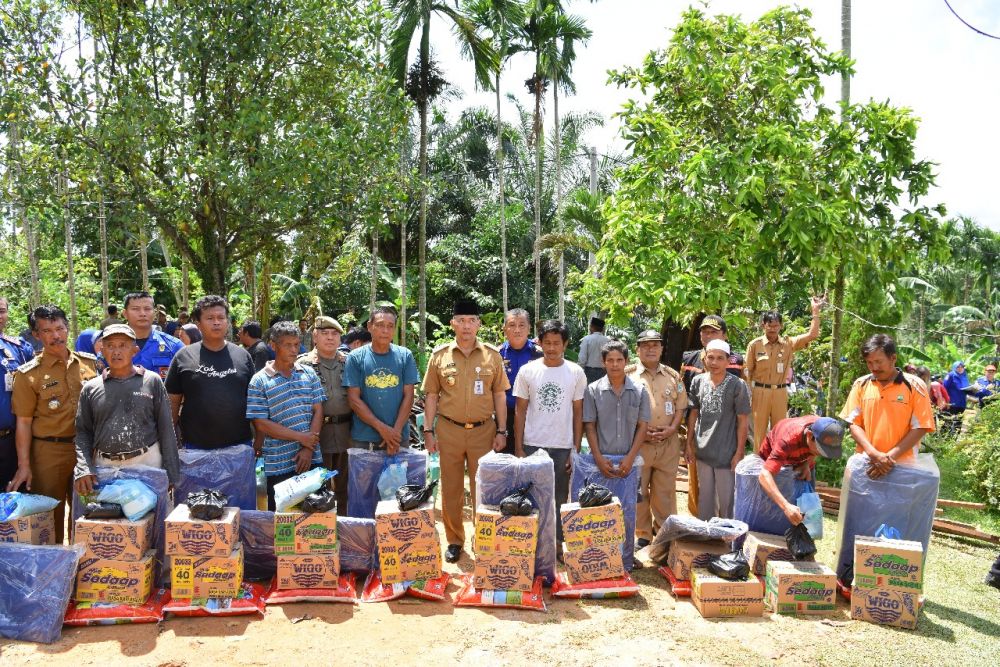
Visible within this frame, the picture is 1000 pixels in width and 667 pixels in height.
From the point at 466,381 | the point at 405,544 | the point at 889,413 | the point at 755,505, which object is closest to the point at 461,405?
the point at 466,381

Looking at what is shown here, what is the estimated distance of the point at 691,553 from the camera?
458cm

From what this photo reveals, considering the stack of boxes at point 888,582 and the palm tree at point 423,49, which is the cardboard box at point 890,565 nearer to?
the stack of boxes at point 888,582

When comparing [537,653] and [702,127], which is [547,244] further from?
[537,653]

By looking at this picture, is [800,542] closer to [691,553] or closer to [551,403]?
[691,553]

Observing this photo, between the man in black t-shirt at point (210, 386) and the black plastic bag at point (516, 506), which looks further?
the man in black t-shirt at point (210, 386)

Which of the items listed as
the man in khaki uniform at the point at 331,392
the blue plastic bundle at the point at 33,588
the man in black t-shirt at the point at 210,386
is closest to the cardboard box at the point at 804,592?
the man in khaki uniform at the point at 331,392

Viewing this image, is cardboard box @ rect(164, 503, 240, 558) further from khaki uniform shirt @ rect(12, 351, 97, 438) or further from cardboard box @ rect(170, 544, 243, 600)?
khaki uniform shirt @ rect(12, 351, 97, 438)

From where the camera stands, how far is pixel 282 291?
18844mm

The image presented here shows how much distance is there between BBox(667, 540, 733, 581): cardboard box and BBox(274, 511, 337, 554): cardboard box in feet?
7.23

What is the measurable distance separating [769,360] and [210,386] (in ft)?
17.4

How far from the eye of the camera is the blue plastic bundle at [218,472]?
14.9ft

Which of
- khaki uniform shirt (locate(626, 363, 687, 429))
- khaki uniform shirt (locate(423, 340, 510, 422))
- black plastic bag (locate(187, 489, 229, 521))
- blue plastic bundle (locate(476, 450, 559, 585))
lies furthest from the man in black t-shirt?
khaki uniform shirt (locate(626, 363, 687, 429))

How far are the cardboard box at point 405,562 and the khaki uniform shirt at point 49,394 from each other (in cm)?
214

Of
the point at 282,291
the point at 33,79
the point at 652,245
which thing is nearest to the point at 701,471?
the point at 652,245
